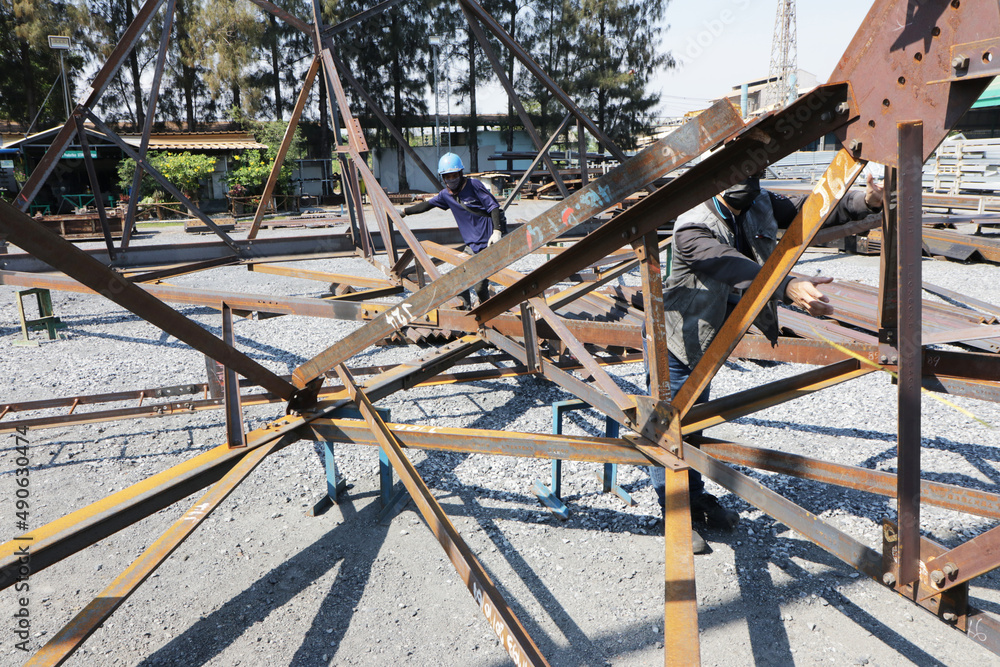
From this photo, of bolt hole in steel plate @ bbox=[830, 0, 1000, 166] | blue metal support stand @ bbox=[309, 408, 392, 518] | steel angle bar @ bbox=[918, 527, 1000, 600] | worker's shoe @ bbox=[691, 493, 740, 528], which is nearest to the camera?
bolt hole in steel plate @ bbox=[830, 0, 1000, 166]

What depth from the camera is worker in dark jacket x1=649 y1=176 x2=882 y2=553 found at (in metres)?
2.48

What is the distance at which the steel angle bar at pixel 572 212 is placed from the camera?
1597 millimetres

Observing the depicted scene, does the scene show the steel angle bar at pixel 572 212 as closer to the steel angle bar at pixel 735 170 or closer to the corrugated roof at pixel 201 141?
the steel angle bar at pixel 735 170

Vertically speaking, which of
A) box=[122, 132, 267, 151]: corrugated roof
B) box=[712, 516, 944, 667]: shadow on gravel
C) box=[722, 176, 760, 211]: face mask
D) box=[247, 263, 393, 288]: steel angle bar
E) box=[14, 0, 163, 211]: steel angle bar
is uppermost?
box=[122, 132, 267, 151]: corrugated roof

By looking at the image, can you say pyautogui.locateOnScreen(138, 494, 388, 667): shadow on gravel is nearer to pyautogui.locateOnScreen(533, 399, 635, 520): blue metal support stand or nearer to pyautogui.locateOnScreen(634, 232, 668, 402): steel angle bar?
pyautogui.locateOnScreen(533, 399, 635, 520): blue metal support stand

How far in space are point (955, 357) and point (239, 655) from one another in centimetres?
303

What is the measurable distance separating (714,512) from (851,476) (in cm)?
99

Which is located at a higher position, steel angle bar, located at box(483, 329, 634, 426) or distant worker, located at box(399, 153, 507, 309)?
distant worker, located at box(399, 153, 507, 309)

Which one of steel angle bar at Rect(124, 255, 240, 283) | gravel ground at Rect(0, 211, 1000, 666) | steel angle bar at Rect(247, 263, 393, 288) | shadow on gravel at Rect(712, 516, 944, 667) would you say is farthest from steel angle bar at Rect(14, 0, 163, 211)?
shadow on gravel at Rect(712, 516, 944, 667)

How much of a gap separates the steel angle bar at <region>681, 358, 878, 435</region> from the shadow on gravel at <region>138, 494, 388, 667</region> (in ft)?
5.33

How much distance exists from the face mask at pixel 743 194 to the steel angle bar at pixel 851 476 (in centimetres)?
102

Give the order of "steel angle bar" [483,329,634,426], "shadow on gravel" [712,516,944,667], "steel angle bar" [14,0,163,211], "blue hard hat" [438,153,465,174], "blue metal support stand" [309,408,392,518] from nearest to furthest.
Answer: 1. "shadow on gravel" [712,516,944,667]
2. "steel angle bar" [483,329,634,426]
3. "blue metal support stand" [309,408,392,518]
4. "steel angle bar" [14,0,163,211]
5. "blue hard hat" [438,153,465,174]

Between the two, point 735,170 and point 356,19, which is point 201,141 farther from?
point 735,170

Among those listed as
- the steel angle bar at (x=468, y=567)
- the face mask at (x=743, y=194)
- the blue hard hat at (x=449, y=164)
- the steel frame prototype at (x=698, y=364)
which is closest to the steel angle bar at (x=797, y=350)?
the steel frame prototype at (x=698, y=364)
